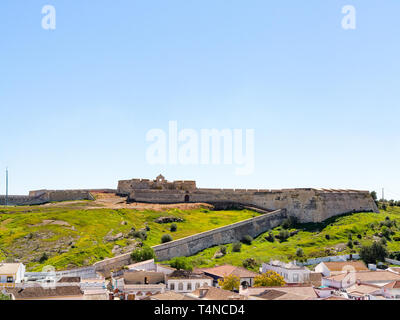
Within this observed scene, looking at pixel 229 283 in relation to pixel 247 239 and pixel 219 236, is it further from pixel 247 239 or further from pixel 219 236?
pixel 247 239

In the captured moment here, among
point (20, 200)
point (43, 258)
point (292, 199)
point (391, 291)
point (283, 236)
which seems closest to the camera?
point (391, 291)

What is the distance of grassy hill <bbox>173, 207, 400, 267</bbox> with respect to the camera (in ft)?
156

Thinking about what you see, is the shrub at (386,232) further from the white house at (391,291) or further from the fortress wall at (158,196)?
the fortress wall at (158,196)

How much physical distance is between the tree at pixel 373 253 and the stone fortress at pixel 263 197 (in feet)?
45.6

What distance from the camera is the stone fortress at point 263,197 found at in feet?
201

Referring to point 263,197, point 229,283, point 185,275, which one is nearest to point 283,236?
point 263,197

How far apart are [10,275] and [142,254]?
12673mm

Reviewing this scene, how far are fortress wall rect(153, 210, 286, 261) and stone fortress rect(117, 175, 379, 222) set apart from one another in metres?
2.90

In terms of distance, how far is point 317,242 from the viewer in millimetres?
51969

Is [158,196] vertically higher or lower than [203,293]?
higher

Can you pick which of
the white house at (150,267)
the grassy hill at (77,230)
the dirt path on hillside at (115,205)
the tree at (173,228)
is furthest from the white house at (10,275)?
the dirt path on hillside at (115,205)
